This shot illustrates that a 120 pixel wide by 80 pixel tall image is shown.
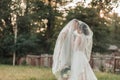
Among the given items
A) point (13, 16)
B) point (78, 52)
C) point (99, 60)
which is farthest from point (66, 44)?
point (13, 16)

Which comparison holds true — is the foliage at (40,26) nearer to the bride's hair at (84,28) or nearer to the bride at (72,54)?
the bride's hair at (84,28)

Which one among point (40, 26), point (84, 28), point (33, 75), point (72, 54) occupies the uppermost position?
Result: point (84, 28)

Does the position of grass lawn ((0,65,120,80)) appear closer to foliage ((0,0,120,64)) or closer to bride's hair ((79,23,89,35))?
bride's hair ((79,23,89,35))

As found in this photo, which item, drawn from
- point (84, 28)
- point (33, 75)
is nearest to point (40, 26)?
point (33, 75)

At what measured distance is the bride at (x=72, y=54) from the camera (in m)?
8.69

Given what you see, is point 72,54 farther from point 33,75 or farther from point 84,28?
point 33,75

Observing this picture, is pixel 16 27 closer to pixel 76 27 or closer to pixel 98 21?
pixel 98 21

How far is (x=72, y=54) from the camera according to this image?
28.8 ft

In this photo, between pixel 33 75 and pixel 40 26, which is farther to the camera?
pixel 40 26

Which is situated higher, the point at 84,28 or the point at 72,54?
the point at 84,28

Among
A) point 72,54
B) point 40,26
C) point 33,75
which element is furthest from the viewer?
point 40,26

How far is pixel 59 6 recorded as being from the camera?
41625 millimetres

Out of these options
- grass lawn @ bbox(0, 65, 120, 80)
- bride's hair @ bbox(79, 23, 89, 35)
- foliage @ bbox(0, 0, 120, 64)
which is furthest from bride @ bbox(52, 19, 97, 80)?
foliage @ bbox(0, 0, 120, 64)

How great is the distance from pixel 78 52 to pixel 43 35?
3201 centimetres
